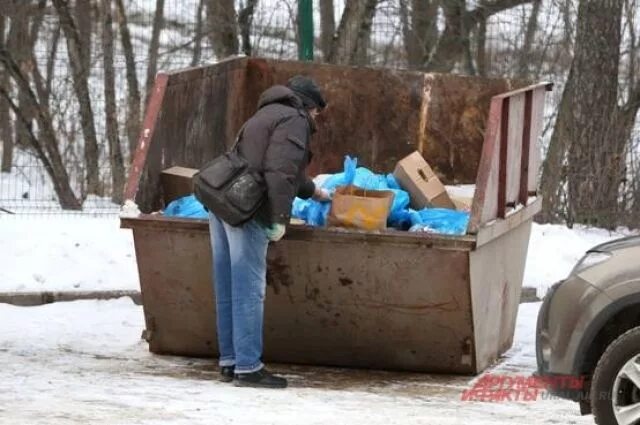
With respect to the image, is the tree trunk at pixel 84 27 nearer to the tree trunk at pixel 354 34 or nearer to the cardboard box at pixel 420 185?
the tree trunk at pixel 354 34

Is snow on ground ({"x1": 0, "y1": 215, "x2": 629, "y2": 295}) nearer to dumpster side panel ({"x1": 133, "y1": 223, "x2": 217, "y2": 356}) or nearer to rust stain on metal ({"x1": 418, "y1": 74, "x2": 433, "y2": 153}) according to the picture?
rust stain on metal ({"x1": 418, "y1": 74, "x2": 433, "y2": 153})

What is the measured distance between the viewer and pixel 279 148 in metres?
7.23

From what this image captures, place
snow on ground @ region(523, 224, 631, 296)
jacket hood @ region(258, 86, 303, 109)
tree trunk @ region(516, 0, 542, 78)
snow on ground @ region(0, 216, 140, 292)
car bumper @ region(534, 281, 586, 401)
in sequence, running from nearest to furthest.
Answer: car bumper @ region(534, 281, 586, 401) → jacket hood @ region(258, 86, 303, 109) → snow on ground @ region(0, 216, 140, 292) → snow on ground @ region(523, 224, 631, 296) → tree trunk @ region(516, 0, 542, 78)

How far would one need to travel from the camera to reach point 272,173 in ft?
23.6

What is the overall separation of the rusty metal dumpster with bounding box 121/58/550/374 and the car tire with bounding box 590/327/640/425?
1598 millimetres

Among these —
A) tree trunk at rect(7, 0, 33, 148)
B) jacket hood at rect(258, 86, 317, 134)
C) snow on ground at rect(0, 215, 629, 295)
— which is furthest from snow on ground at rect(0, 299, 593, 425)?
tree trunk at rect(7, 0, 33, 148)

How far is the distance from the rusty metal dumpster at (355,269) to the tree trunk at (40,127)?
478 cm

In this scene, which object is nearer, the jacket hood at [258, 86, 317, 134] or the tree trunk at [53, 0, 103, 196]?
the jacket hood at [258, 86, 317, 134]

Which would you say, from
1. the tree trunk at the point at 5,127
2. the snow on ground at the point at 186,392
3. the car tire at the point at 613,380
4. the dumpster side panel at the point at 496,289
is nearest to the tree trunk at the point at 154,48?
the tree trunk at the point at 5,127

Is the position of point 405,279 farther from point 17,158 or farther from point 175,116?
point 17,158

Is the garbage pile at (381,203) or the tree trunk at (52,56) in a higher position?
A: the tree trunk at (52,56)

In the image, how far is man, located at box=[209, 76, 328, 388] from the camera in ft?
23.7

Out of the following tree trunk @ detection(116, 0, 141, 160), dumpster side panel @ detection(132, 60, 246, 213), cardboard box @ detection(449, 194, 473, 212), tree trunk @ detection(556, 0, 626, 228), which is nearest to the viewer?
dumpster side panel @ detection(132, 60, 246, 213)

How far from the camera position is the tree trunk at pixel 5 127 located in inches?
540
